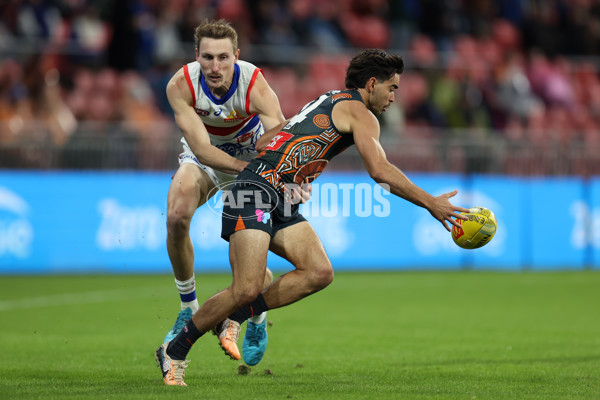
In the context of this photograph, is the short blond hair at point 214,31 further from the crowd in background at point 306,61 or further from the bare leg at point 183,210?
the crowd in background at point 306,61

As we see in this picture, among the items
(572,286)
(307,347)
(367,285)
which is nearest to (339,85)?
(367,285)

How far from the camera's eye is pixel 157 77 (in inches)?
694

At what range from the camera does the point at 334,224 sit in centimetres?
1691

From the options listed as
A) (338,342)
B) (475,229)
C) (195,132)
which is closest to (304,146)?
(195,132)

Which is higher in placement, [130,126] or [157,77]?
[157,77]

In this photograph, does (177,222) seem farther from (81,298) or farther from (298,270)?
(81,298)

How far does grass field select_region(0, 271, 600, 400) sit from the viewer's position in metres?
6.39

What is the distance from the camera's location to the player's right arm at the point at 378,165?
243 inches

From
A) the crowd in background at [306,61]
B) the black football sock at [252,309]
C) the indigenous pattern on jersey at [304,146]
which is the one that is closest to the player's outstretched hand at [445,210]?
the indigenous pattern on jersey at [304,146]

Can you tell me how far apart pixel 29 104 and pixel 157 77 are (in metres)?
2.53

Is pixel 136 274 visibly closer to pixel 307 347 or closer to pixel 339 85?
pixel 339 85

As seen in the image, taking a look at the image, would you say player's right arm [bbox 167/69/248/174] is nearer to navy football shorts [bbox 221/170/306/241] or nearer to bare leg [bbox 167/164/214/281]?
navy football shorts [bbox 221/170/306/241]

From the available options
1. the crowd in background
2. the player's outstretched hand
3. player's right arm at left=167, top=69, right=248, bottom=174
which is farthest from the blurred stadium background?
the player's outstretched hand

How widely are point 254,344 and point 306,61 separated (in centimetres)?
1244
